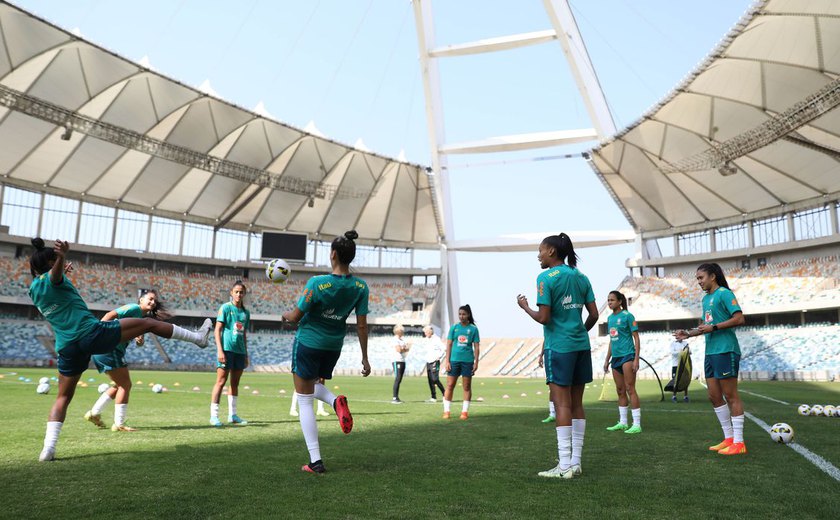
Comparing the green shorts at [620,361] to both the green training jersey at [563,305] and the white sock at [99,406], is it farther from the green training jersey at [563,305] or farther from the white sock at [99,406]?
the white sock at [99,406]

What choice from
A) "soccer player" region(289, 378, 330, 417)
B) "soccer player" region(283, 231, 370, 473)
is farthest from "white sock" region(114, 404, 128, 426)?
"soccer player" region(283, 231, 370, 473)

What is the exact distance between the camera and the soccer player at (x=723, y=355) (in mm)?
6551

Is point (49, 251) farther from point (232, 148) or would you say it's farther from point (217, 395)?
point (232, 148)

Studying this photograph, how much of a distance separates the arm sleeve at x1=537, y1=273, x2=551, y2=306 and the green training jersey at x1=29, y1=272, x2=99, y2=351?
13.0 ft

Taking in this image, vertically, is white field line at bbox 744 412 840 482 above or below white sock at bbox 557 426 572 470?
below

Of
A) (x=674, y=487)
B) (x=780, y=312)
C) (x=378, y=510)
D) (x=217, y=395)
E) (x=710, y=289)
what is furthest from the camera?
(x=780, y=312)

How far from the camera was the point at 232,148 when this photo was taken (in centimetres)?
3772

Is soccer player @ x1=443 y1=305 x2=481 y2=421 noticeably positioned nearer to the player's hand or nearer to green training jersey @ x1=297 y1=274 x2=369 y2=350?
green training jersey @ x1=297 y1=274 x2=369 y2=350

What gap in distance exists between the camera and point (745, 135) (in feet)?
98.7

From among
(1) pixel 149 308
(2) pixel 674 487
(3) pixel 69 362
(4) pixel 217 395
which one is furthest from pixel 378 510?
(4) pixel 217 395

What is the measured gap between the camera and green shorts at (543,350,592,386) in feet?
17.5

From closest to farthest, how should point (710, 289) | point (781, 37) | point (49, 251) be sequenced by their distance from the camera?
1. point (49, 251)
2. point (710, 289)
3. point (781, 37)

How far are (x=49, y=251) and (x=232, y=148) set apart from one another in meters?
34.0

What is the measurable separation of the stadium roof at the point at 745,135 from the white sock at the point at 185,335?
22495mm
